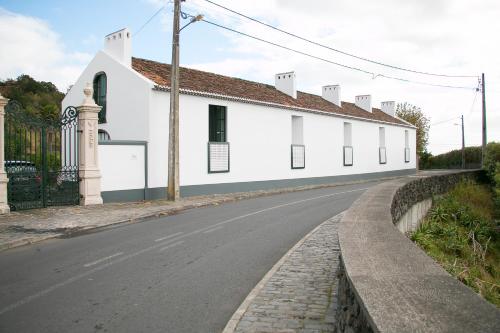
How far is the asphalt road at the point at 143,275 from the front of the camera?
4922 mm

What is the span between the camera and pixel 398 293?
2998 mm

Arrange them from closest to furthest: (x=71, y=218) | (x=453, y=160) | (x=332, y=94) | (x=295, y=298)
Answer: (x=295, y=298) < (x=71, y=218) < (x=332, y=94) < (x=453, y=160)

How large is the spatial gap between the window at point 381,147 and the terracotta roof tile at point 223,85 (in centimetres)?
623

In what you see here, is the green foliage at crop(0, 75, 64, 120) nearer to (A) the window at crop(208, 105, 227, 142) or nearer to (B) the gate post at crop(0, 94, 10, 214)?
(A) the window at crop(208, 105, 227, 142)

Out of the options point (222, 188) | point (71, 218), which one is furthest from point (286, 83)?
point (71, 218)

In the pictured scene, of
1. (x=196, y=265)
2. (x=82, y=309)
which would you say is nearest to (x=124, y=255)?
(x=196, y=265)

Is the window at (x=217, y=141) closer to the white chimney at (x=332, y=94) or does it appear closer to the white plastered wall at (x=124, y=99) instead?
the white plastered wall at (x=124, y=99)

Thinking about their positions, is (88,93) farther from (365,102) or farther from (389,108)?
(389,108)

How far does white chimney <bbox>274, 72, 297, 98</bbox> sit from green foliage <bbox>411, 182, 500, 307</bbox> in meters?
11.2

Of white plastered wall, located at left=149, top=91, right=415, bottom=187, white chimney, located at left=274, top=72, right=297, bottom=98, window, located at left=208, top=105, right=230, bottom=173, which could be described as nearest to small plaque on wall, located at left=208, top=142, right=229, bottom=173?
window, located at left=208, top=105, right=230, bottom=173

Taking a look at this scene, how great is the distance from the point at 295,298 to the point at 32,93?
130ft

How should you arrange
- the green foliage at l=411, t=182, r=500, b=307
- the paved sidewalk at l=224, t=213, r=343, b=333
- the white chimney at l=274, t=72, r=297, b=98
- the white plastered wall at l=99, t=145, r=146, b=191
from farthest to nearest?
the white chimney at l=274, t=72, r=297, b=98
the white plastered wall at l=99, t=145, r=146, b=191
the green foliage at l=411, t=182, r=500, b=307
the paved sidewalk at l=224, t=213, r=343, b=333

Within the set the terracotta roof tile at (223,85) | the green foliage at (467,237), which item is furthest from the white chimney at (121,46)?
the green foliage at (467,237)

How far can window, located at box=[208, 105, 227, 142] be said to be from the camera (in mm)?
21375
